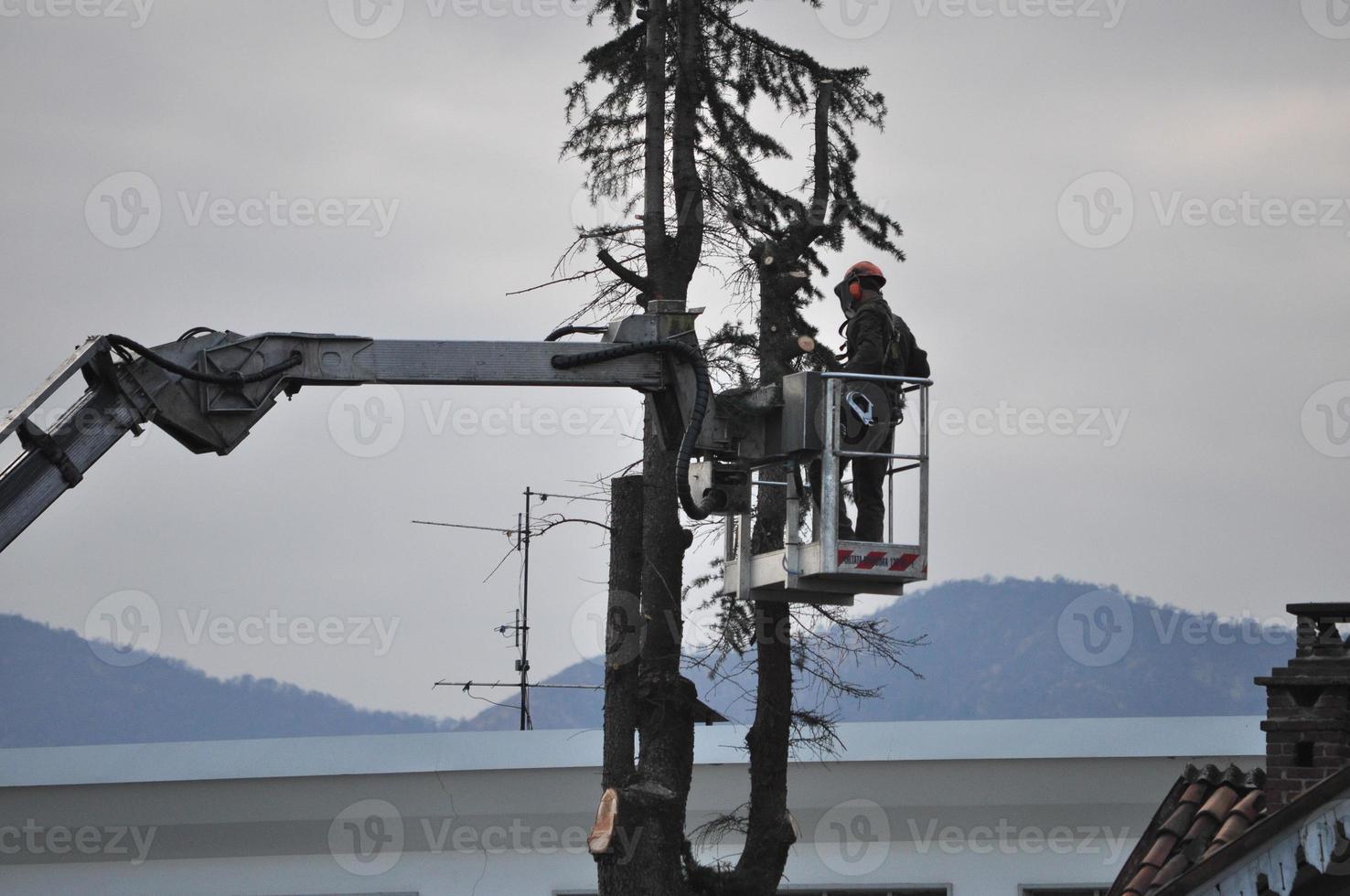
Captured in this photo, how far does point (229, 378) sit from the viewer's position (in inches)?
397

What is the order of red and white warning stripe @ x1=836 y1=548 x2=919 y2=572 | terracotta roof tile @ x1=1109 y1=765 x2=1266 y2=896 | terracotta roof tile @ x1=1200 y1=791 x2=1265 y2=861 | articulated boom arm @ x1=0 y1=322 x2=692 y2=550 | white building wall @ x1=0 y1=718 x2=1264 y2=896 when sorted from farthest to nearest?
white building wall @ x1=0 y1=718 x2=1264 y2=896, terracotta roof tile @ x1=1109 y1=765 x2=1266 y2=896, terracotta roof tile @ x1=1200 y1=791 x2=1265 y2=861, red and white warning stripe @ x1=836 y1=548 x2=919 y2=572, articulated boom arm @ x1=0 y1=322 x2=692 y2=550

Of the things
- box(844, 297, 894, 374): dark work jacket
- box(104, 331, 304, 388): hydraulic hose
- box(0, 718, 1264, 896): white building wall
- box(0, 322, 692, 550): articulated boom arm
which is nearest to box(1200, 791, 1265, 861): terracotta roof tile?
box(844, 297, 894, 374): dark work jacket

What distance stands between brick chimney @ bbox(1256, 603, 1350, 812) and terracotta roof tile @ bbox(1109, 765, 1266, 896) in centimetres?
58

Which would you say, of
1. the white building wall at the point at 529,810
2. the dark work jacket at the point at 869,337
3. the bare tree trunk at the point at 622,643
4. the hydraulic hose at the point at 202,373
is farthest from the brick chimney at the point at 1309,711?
the white building wall at the point at 529,810

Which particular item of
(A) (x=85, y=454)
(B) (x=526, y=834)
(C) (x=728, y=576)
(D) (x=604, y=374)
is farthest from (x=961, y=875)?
(A) (x=85, y=454)

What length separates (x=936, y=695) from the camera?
317 feet

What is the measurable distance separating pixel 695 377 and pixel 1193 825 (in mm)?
6242

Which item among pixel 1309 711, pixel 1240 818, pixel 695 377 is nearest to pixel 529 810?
pixel 1240 818

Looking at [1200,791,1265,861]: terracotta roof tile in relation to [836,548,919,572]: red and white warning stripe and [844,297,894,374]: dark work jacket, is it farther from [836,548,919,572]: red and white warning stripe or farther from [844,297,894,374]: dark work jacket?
[844,297,894,374]: dark work jacket

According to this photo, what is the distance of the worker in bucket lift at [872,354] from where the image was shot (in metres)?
11.5

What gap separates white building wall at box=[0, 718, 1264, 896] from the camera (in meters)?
22.7

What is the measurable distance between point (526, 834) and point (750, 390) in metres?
13.3

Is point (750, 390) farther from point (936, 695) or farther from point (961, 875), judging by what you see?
point (936, 695)

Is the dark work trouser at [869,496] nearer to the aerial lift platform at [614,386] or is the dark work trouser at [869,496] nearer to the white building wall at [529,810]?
the aerial lift platform at [614,386]
